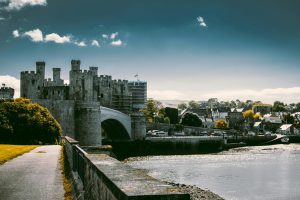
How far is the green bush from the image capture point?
36.6 m

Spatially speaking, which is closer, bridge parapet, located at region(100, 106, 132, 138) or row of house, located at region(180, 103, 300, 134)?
bridge parapet, located at region(100, 106, 132, 138)

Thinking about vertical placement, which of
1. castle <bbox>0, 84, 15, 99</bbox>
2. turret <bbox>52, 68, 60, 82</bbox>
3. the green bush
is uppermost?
turret <bbox>52, 68, 60, 82</bbox>

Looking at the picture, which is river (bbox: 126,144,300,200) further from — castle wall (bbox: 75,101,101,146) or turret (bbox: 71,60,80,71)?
turret (bbox: 71,60,80,71)

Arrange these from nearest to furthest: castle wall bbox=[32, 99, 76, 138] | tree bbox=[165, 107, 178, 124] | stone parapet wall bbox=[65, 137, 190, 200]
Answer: stone parapet wall bbox=[65, 137, 190, 200]
castle wall bbox=[32, 99, 76, 138]
tree bbox=[165, 107, 178, 124]

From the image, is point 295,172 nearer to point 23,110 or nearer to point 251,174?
point 251,174

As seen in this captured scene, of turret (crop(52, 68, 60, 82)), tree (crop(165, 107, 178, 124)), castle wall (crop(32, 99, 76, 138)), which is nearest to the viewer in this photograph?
castle wall (crop(32, 99, 76, 138))

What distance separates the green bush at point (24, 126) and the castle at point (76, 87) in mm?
30704

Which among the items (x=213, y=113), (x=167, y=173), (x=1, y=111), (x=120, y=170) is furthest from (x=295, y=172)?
(x=213, y=113)

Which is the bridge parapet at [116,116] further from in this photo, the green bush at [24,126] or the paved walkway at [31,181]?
the paved walkway at [31,181]

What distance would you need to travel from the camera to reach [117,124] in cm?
6512

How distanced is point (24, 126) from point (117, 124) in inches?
1112

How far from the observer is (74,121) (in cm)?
4931

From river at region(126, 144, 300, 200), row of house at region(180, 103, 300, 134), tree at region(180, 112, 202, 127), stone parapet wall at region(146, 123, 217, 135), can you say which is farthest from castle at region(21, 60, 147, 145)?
row of house at region(180, 103, 300, 134)

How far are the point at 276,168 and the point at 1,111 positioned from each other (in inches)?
1124
